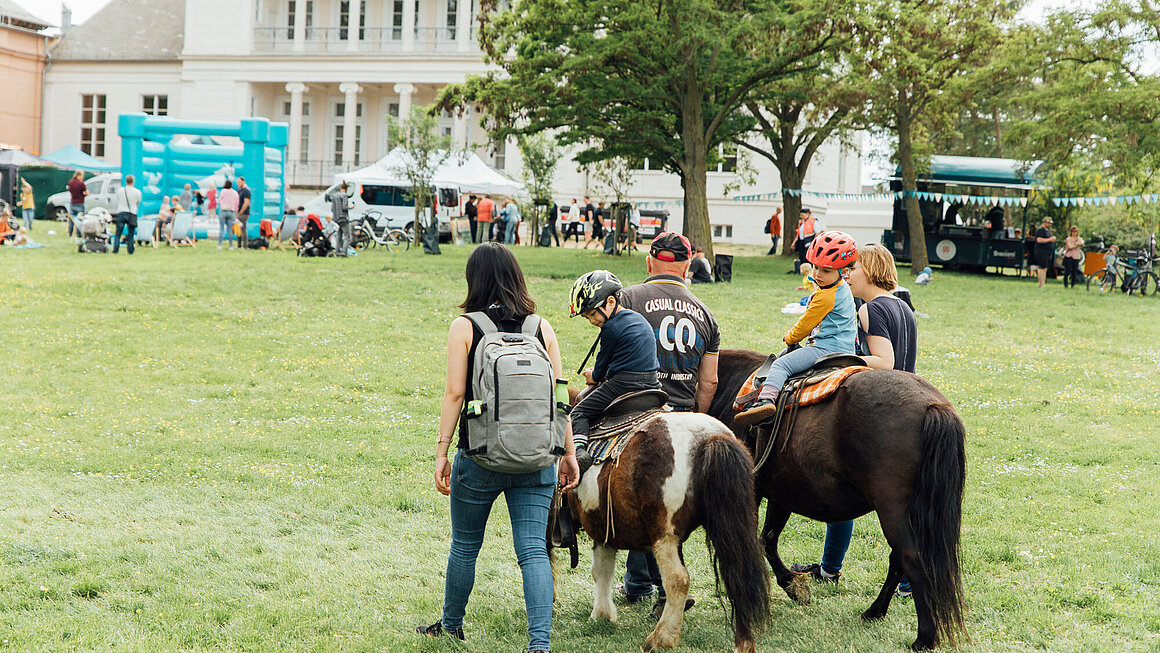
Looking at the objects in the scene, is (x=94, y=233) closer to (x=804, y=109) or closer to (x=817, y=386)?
(x=817, y=386)

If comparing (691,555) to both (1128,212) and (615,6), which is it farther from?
(1128,212)

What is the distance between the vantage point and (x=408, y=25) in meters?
53.2

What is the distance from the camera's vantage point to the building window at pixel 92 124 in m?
56.8

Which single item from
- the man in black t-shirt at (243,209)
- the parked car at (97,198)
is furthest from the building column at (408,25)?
Result: the man in black t-shirt at (243,209)

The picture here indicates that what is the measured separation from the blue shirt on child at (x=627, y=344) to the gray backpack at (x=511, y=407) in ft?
2.76

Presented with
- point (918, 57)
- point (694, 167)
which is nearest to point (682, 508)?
point (694, 167)

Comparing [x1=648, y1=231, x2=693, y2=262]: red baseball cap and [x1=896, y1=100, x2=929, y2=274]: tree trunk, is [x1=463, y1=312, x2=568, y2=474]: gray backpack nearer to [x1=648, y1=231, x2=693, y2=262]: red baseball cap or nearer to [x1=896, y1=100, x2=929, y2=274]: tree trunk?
[x1=648, y1=231, x2=693, y2=262]: red baseball cap

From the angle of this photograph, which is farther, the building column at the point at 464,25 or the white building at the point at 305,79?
the building column at the point at 464,25

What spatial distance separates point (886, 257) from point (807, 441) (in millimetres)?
1282

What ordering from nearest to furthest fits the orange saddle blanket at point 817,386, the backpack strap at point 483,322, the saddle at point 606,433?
the backpack strap at point 483,322, the saddle at point 606,433, the orange saddle blanket at point 817,386

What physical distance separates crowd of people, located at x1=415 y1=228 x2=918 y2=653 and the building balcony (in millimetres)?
48801

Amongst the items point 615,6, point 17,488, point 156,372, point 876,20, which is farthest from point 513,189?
point 17,488

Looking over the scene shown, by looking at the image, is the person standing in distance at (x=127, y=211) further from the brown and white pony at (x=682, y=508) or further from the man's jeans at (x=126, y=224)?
the brown and white pony at (x=682, y=508)

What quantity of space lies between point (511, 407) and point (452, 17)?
52016mm
